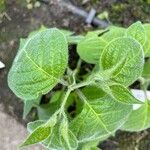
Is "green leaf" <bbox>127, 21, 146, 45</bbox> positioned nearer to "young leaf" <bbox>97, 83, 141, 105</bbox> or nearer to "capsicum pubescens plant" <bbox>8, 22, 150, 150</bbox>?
"capsicum pubescens plant" <bbox>8, 22, 150, 150</bbox>

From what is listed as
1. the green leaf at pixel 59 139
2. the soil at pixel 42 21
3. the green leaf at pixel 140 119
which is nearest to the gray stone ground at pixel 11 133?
the soil at pixel 42 21

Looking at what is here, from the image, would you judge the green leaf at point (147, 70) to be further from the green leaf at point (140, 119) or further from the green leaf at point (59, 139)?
the green leaf at point (59, 139)

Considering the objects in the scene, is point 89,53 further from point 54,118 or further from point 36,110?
point 36,110

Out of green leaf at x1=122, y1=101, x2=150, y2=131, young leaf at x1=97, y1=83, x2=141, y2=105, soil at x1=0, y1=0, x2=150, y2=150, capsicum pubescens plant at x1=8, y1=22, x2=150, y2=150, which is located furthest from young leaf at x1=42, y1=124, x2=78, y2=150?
soil at x1=0, y1=0, x2=150, y2=150

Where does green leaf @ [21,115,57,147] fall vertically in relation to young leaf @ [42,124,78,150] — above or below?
above

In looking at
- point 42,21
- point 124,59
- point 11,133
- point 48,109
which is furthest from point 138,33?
point 11,133

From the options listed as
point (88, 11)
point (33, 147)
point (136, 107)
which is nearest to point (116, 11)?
point (88, 11)
